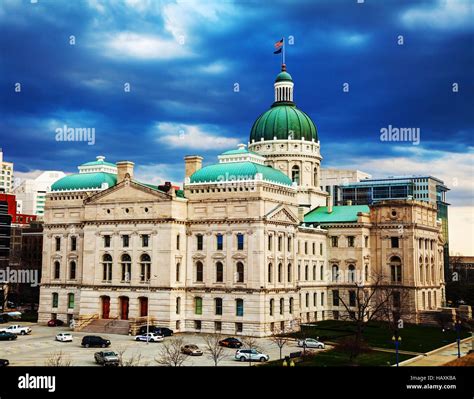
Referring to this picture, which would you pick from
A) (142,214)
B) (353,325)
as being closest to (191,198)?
(142,214)

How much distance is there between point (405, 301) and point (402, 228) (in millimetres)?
10347

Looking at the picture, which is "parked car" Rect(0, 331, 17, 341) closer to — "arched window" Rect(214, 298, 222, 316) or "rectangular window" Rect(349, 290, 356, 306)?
"arched window" Rect(214, 298, 222, 316)

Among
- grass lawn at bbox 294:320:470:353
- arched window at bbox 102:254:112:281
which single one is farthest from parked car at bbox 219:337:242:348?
arched window at bbox 102:254:112:281

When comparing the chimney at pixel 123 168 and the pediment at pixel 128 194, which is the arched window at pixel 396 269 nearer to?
the pediment at pixel 128 194

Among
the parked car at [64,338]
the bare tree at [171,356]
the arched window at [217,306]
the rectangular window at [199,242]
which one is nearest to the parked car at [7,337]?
the parked car at [64,338]

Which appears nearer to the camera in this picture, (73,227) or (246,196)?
(246,196)

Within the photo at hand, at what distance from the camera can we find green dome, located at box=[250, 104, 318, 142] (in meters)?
101

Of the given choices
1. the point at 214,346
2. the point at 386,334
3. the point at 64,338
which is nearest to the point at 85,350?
the point at 64,338

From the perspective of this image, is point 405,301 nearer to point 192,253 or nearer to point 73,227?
point 192,253

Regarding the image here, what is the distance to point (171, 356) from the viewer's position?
1895 inches

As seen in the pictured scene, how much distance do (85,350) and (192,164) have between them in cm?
2900

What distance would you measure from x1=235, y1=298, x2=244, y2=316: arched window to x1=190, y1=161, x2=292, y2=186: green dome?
A: 1375 centimetres

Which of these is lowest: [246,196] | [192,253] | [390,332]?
[390,332]

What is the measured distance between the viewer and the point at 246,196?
7394 cm
